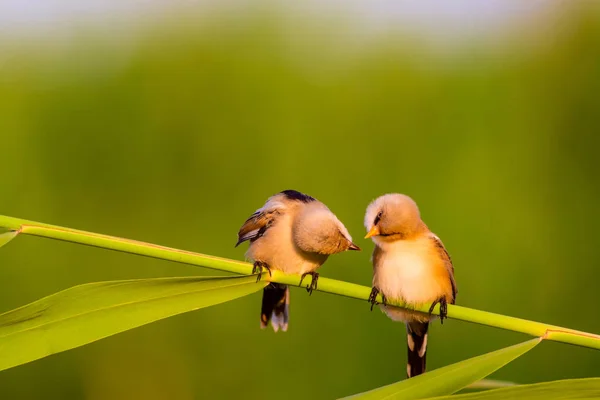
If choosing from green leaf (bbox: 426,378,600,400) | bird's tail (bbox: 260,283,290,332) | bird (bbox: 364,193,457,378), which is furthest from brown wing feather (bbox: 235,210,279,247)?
green leaf (bbox: 426,378,600,400)

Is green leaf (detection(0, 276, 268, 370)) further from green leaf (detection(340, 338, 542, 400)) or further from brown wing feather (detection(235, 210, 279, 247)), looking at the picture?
brown wing feather (detection(235, 210, 279, 247))

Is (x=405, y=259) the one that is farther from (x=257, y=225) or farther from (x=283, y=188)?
(x=283, y=188)

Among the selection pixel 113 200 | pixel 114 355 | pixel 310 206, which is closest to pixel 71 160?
pixel 113 200

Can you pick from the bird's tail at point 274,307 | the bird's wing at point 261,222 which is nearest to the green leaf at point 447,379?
the bird's wing at point 261,222

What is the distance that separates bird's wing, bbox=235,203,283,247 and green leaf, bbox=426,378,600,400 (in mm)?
1874

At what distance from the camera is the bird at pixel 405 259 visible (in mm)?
2338

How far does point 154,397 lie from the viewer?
578 cm

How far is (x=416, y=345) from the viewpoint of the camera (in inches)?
111

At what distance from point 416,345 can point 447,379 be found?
60.8 inches

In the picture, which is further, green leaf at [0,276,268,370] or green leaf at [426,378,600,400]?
green leaf at [0,276,268,370]

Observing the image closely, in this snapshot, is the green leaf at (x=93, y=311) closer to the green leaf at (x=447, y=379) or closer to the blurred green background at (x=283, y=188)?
the green leaf at (x=447, y=379)

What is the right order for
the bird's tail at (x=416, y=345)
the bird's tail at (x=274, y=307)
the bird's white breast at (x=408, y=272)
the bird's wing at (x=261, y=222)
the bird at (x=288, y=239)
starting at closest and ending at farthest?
the bird's white breast at (x=408, y=272), the bird at (x=288, y=239), the bird's tail at (x=416, y=345), the bird's wing at (x=261, y=222), the bird's tail at (x=274, y=307)

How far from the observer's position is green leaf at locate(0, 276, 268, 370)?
51.3 inches

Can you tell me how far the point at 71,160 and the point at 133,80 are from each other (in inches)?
34.0
